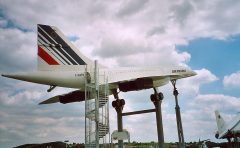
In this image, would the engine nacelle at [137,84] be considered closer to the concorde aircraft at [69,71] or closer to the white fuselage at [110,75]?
the concorde aircraft at [69,71]

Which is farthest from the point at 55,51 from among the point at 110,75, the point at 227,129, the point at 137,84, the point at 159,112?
the point at 227,129

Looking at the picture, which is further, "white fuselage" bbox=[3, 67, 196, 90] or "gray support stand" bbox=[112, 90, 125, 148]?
"gray support stand" bbox=[112, 90, 125, 148]

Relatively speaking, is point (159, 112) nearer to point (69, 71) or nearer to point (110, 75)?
point (110, 75)

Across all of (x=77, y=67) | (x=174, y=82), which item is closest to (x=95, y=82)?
(x=77, y=67)

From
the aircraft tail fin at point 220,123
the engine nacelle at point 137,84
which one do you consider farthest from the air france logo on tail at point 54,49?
the aircraft tail fin at point 220,123

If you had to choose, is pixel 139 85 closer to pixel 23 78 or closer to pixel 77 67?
pixel 77 67

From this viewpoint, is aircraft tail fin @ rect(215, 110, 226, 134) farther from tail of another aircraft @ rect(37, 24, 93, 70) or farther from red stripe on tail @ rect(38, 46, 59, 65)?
red stripe on tail @ rect(38, 46, 59, 65)

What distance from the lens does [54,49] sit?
23.6 meters

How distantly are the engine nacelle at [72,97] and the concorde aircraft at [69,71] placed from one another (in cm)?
64

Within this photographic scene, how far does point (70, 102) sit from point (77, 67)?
17.7 feet

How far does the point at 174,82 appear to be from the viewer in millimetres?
27359

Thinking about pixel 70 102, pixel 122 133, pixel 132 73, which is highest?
pixel 132 73

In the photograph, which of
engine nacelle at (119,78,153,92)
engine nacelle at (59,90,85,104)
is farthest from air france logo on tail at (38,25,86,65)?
engine nacelle at (59,90,85,104)

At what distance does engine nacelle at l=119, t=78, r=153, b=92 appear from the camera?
24.4 meters
